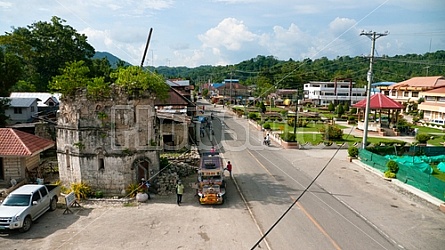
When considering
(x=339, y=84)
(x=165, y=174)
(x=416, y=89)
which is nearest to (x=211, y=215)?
(x=165, y=174)

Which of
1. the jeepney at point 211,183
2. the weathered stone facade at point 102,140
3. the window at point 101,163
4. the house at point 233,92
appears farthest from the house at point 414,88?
the window at point 101,163

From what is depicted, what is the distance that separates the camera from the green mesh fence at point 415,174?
1930 cm

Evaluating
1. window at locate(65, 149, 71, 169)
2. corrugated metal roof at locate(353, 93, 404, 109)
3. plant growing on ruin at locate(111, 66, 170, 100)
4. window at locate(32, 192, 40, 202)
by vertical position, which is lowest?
window at locate(32, 192, 40, 202)

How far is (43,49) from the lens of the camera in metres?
53.8

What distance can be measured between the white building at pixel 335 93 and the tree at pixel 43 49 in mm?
63086

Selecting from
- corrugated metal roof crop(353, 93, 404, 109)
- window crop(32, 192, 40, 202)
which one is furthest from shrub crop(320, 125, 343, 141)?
window crop(32, 192, 40, 202)

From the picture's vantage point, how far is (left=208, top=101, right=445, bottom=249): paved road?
1429 centimetres

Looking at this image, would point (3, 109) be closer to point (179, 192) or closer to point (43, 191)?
point (43, 191)

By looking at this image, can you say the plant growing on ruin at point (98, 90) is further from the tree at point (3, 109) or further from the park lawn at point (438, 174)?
the park lawn at point (438, 174)

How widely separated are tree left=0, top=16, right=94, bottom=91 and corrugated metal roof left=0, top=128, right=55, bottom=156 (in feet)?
108

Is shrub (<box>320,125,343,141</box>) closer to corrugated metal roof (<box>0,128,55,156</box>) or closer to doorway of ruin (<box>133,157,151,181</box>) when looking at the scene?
doorway of ruin (<box>133,157,151,181</box>)

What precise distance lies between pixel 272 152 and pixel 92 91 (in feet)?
62.7

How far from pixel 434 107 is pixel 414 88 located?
776 inches

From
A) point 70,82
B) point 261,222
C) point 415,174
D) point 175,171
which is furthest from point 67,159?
point 415,174
